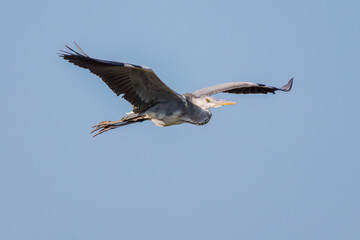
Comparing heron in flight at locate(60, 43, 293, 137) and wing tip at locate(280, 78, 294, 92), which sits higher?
wing tip at locate(280, 78, 294, 92)

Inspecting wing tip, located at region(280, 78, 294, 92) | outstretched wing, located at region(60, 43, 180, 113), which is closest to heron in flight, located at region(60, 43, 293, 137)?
outstretched wing, located at region(60, 43, 180, 113)

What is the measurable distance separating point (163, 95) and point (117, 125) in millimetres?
1104

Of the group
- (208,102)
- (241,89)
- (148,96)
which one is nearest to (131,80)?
(148,96)

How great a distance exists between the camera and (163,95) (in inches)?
365

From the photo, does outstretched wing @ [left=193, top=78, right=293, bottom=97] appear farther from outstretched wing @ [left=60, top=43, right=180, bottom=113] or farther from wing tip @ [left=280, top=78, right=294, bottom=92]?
outstretched wing @ [left=60, top=43, right=180, bottom=113]

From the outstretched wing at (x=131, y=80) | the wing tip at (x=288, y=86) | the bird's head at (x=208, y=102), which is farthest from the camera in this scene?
the wing tip at (x=288, y=86)

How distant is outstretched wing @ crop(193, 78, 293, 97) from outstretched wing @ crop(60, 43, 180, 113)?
1.13 meters

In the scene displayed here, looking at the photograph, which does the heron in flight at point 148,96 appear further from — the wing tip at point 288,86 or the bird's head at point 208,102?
the wing tip at point 288,86

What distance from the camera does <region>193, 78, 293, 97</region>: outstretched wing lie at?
33.8 ft

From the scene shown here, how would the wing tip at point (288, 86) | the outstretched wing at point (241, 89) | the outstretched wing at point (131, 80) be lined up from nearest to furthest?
the outstretched wing at point (131, 80), the outstretched wing at point (241, 89), the wing tip at point (288, 86)

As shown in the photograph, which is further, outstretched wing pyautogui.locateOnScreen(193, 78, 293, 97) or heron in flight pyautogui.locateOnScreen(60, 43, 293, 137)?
outstretched wing pyautogui.locateOnScreen(193, 78, 293, 97)

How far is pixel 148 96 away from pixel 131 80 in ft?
1.58

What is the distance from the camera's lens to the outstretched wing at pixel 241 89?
10297 mm

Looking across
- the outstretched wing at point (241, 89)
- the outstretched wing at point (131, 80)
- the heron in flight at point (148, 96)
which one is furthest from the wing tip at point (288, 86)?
the outstretched wing at point (131, 80)
